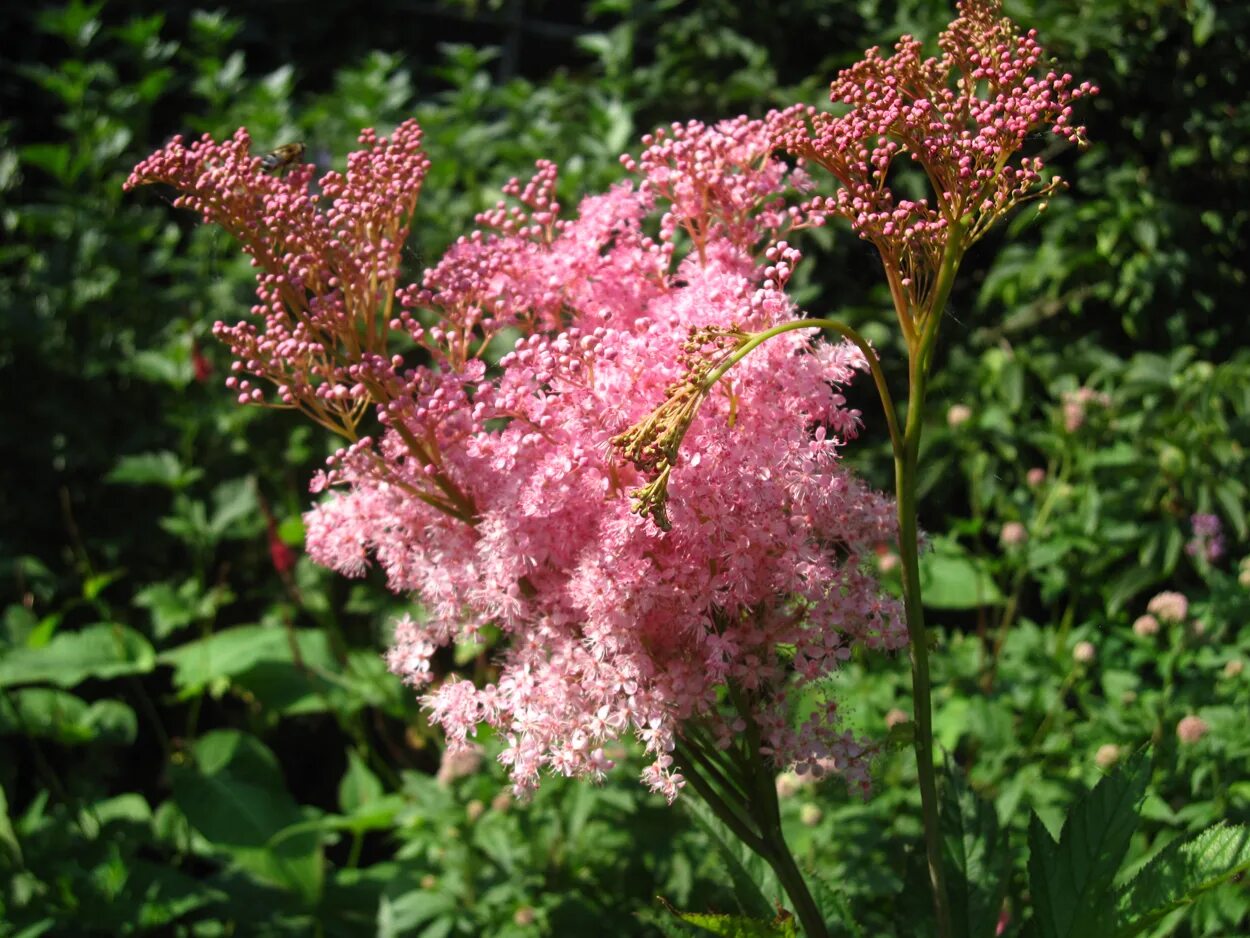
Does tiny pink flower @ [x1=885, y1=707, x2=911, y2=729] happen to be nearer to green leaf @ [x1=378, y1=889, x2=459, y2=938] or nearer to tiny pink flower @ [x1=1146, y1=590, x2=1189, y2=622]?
tiny pink flower @ [x1=1146, y1=590, x2=1189, y2=622]

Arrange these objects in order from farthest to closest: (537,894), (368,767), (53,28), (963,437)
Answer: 1. (53,28)
2. (368,767)
3. (963,437)
4. (537,894)

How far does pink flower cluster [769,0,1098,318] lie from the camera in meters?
0.97

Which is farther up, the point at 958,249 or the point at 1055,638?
the point at 958,249

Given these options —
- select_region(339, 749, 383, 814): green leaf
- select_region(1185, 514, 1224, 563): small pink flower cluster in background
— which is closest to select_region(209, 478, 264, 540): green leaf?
select_region(339, 749, 383, 814): green leaf

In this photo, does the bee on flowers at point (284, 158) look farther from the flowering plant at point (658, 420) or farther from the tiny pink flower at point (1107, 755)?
the tiny pink flower at point (1107, 755)

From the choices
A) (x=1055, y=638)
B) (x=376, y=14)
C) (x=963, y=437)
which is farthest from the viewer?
(x=376, y=14)

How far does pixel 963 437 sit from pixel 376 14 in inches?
159

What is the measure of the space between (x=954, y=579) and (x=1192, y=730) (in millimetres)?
716

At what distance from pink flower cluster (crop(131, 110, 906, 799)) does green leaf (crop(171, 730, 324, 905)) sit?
1538mm

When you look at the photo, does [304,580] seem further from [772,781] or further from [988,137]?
[988,137]

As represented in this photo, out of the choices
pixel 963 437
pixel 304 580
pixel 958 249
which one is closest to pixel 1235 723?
pixel 963 437

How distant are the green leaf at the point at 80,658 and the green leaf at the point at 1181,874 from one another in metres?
2.47

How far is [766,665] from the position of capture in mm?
1059

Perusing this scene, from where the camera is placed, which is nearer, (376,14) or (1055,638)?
(1055,638)
